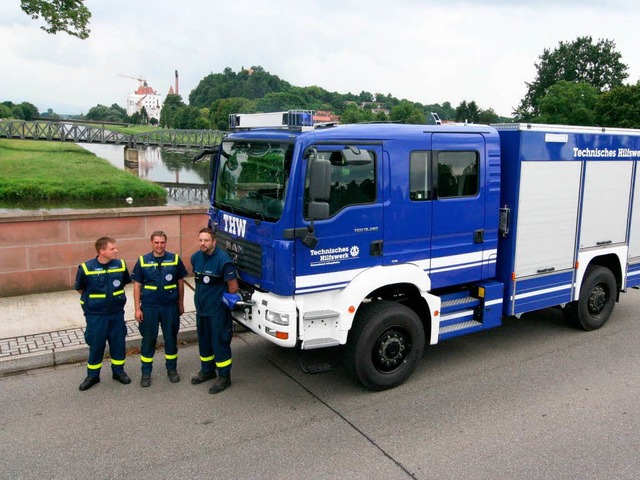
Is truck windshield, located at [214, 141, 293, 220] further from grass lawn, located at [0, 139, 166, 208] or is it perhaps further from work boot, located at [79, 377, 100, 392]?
grass lawn, located at [0, 139, 166, 208]

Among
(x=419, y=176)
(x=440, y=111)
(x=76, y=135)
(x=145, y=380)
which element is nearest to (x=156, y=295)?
(x=145, y=380)

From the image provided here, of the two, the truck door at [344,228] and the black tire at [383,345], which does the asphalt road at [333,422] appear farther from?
the truck door at [344,228]

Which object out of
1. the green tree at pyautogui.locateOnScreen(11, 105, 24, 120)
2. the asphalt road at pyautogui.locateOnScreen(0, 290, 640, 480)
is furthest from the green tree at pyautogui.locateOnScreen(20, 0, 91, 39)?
the green tree at pyautogui.locateOnScreen(11, 105, 24, 120)

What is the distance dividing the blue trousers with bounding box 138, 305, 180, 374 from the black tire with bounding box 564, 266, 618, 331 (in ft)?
17.0

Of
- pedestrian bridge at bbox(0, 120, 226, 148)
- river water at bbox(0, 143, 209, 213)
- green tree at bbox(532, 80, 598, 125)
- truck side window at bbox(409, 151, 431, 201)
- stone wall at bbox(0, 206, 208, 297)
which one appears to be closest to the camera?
truck side window at bbox(409, 151, 431, 201)

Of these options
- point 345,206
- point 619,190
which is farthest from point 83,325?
point 619,190

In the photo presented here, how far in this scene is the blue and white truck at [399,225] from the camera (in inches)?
200

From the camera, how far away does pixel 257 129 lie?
6031 mm

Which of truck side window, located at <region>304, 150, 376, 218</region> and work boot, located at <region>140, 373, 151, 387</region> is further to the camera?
work boot, located at <region>140, 373, 151, 387</region>

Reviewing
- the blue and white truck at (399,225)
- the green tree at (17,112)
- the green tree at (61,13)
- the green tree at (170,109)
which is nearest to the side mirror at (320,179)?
the blue and white truck at (399,225)

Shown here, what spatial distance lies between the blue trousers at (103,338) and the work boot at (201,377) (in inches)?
29.3

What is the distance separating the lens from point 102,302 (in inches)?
214

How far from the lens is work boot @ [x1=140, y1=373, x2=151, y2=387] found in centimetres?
563

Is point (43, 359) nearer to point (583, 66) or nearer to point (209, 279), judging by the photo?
point (209, 279)
